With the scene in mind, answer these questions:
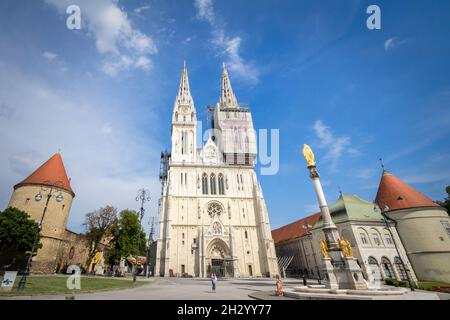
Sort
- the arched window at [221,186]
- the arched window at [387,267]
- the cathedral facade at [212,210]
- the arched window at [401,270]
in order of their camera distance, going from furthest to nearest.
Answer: the arched window at [221,186] → the cathedral facade at [212,210] → the arched window at [401,270] → the arched window at [387,267]

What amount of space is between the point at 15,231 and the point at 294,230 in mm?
36000

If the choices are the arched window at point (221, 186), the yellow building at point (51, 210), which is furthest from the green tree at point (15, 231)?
the arched window at point (221, 186)

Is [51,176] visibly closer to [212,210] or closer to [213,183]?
[212,210]

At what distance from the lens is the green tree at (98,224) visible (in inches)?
1147

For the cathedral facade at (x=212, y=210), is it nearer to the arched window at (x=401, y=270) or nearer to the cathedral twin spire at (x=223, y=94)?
the cathedral twin spire at (x=223, y=94)

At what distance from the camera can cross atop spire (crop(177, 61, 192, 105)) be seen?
1781 inches

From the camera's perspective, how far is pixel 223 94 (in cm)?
5156

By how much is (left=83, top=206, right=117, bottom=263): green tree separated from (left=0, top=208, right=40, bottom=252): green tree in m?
7.95

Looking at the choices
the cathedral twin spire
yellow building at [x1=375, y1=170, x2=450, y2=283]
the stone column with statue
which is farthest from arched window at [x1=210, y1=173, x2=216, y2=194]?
the stone column with statue

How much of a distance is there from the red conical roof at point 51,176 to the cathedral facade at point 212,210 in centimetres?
1302

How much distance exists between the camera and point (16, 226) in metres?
20.7
